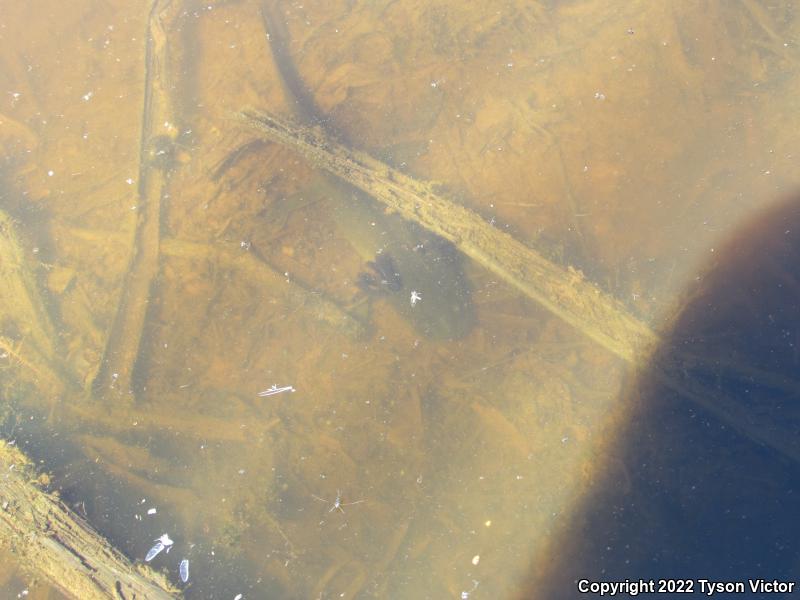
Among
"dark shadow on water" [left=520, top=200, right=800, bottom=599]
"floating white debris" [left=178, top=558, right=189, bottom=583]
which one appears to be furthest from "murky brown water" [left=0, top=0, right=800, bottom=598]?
"dark shadow on water" [left=520, top=200, right=800, bottom=599]

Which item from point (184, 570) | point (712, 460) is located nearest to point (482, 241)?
point (712, 460)

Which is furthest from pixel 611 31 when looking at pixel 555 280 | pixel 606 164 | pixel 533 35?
pixel 555 280

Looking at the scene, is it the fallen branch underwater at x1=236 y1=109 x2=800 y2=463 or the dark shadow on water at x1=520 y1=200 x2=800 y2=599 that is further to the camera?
the fallen branch underwater at x1=236 y1=109 x2=800 y2=463

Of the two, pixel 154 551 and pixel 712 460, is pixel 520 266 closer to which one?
pixel 712 460

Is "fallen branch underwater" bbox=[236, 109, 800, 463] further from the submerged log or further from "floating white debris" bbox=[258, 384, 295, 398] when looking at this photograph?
the submerged log

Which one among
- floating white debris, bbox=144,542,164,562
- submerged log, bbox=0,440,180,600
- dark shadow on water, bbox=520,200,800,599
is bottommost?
dark shadow on water, bbox=520,200,800,599

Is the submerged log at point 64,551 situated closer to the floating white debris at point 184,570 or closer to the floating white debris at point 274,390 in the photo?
the floating white debris at point 184,570
